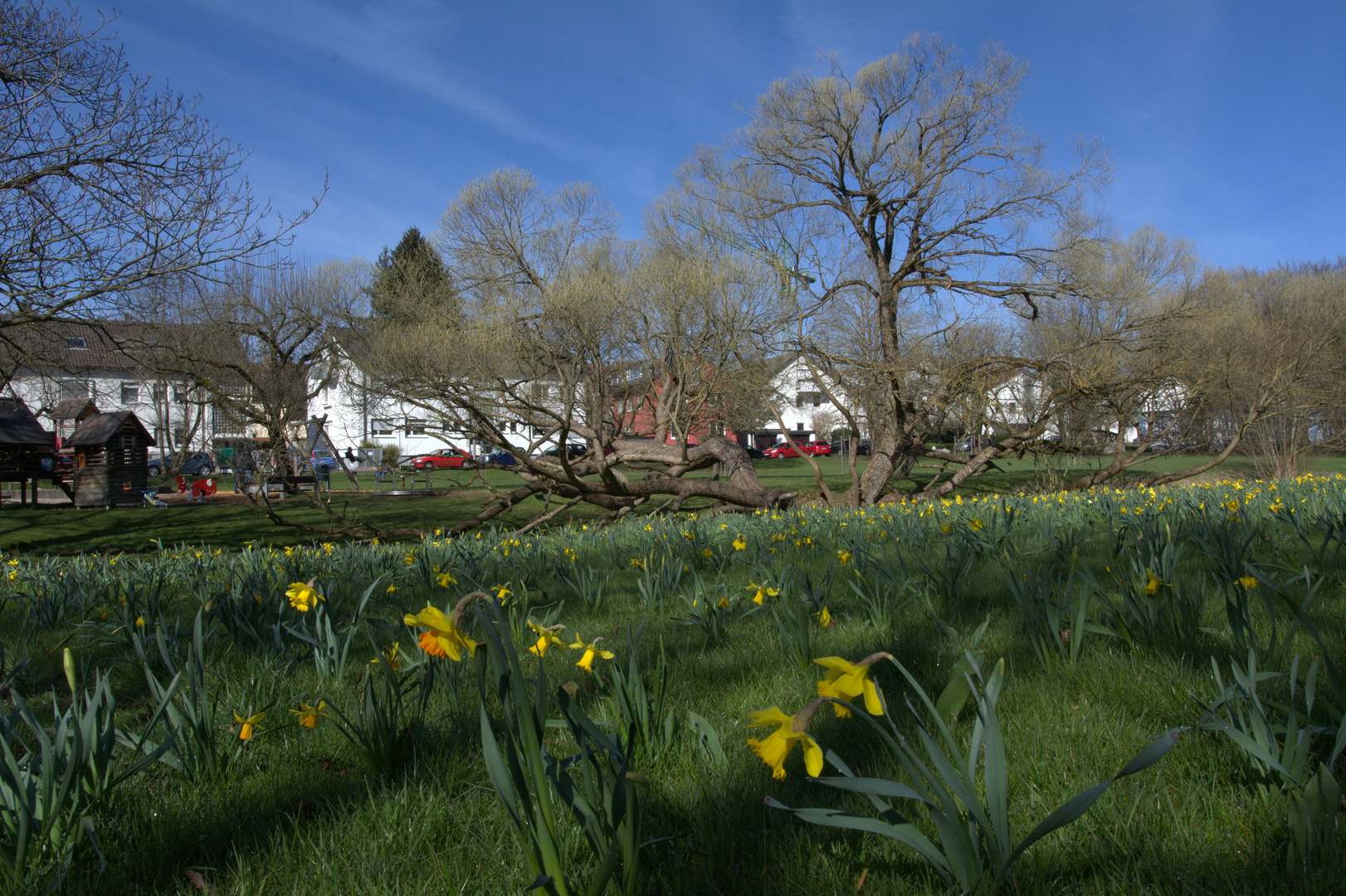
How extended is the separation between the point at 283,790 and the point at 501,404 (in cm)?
1251

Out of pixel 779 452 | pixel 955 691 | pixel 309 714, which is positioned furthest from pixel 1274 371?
pixel 779 452

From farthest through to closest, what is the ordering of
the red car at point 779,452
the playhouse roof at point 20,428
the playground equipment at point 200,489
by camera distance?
the red car at point 779,452, the playground equipment at point 200,489, the playhouse roof at point 20,428

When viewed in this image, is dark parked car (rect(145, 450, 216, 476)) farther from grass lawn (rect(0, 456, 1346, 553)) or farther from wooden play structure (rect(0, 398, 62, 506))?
wooden play structure (rect(0, 398, 62, 506))


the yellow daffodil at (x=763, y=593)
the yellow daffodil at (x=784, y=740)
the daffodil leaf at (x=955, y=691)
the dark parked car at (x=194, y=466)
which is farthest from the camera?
the dark parked car at (x=194, y=466)

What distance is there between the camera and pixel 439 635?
1.10m

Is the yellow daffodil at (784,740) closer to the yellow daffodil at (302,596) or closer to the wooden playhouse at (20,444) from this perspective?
the yellow daffodil at (302,596)

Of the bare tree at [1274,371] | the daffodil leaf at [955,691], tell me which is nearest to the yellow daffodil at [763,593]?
the daffodil leaf at [955,691]

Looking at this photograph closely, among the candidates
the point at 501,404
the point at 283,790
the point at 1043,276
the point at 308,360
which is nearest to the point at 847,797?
the point at 283,790

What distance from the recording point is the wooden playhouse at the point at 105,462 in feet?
60.4

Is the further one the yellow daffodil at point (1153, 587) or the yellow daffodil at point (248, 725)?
the yellow daffodil at point (1153, 587)

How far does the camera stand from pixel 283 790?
5.28 feet

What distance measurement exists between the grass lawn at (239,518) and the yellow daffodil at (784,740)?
9.09 metres

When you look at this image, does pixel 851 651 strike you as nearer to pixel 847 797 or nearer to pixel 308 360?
pixel 847 797

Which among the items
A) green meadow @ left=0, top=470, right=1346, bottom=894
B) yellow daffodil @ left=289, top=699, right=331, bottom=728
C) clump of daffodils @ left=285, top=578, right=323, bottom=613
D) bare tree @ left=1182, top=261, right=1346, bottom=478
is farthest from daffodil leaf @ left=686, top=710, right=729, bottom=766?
bare tree @ left=1182, top=261, right=1346, bottom=478
